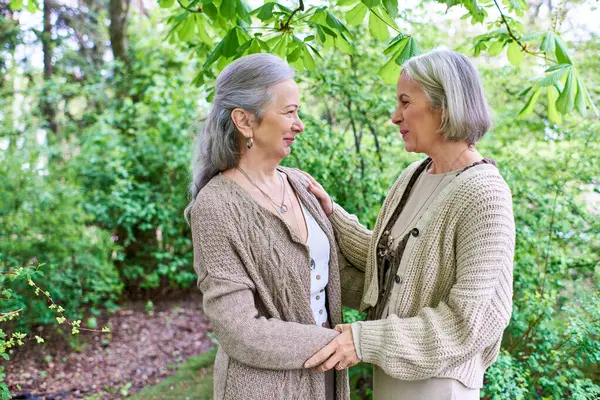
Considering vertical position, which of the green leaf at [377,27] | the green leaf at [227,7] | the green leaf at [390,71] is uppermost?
the green leaf at [227,7]

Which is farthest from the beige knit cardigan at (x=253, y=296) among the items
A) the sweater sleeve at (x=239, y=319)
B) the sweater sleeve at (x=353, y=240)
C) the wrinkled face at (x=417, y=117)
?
the wrinkled face at (x=417, y=117)

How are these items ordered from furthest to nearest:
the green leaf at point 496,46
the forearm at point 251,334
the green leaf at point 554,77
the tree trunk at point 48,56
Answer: the tree trunk at point 48,56, the green leaf at point 496,46, the green leaf at point 554,77, the forearm at point 251,334

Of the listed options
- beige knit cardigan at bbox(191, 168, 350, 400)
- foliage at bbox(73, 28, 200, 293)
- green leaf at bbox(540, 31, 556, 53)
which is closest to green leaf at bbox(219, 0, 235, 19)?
beige knit cardigan at bbox(191, 168, 350, 400)

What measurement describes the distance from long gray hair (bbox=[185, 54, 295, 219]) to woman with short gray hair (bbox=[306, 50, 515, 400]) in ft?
1.48

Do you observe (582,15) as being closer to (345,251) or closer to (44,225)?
(345,251)

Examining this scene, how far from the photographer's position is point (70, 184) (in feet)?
16.4

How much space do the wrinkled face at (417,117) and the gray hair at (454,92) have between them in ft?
0.08

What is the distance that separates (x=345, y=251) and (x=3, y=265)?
10.6ft

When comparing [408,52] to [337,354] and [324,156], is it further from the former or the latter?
[324,156]

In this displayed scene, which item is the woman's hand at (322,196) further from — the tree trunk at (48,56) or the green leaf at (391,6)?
the tree trunk at (48,56)

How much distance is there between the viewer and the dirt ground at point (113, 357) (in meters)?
4.05

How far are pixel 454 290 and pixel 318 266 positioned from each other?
528 mm

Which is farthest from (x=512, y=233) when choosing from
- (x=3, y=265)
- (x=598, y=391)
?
(x=3, y=265)

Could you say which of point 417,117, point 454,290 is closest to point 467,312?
point 454,290
